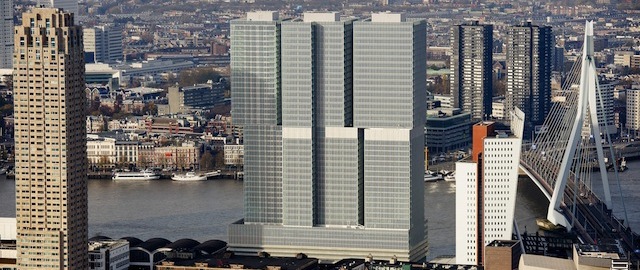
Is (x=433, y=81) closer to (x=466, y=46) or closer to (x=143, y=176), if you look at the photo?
(x=466, y=46)

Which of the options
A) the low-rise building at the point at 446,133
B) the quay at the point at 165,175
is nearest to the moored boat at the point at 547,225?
the quay at the point at 165,175

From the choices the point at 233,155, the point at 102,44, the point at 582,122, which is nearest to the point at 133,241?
the point at 582,122

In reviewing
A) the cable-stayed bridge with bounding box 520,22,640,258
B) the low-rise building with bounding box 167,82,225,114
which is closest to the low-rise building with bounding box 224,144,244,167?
the cable-stayed bridge with bounding box 520,22,640,258

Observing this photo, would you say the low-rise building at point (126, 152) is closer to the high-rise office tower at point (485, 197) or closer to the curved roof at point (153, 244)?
the curved roof at point (153, 244)

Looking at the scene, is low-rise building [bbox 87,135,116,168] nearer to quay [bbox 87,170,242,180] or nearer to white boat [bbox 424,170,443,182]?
quay [bbox 87,170,242,180]

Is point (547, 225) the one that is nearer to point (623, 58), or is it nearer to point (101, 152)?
point (101, 152)

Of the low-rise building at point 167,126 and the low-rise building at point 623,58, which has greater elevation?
the low-rise building at point 623,58
